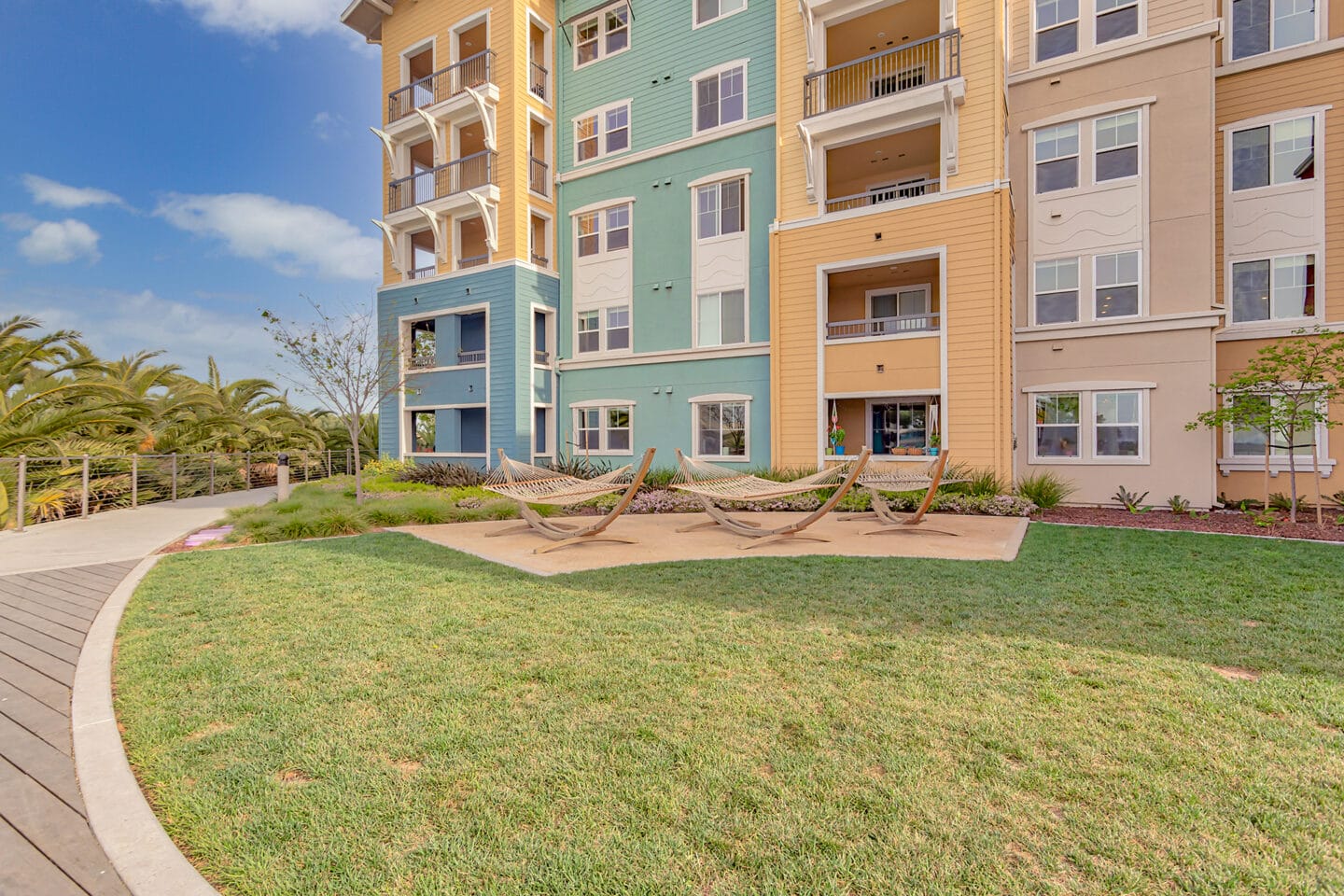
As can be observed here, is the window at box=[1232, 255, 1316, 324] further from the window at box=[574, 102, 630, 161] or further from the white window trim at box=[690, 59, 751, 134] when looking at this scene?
the window at box=[574, 102, 630, 161]

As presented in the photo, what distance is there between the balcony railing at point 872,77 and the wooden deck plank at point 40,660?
602 inches

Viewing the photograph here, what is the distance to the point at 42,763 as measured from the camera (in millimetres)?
2623

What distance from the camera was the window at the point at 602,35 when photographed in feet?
59.2

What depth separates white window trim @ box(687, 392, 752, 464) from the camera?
50.5 ft

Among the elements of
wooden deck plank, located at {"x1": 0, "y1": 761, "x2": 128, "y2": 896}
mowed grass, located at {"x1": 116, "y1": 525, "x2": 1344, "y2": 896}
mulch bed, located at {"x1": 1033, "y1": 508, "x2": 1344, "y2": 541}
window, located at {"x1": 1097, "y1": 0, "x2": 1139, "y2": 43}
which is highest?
window, located at {"x1": 1097, "y1": 0, "x2": 1139, "y2": 43}

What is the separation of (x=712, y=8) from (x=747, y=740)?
19435 millimetres

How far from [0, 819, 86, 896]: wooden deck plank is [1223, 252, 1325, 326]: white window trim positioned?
17715 mm

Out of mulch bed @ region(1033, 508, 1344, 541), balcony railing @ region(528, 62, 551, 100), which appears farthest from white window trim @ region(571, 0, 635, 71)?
mulch bed @ region(1033, 508, 1344, 541)

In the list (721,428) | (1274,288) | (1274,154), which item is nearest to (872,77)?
(1274,154)

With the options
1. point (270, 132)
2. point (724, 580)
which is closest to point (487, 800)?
point (724, 580)

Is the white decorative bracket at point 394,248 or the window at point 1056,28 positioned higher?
the window at point 1056,28

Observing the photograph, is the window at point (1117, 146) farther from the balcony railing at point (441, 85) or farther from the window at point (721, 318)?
the balcony railing at point (441, 85)

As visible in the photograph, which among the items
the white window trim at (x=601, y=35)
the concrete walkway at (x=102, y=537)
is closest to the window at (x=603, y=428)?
the concrete walkway at (x=102, y=537)

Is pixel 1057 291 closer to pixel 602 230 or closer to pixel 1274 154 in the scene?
pixel 1274 154
